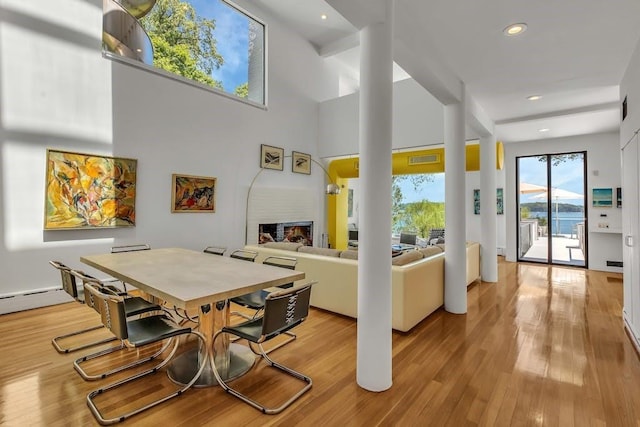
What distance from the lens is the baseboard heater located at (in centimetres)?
390

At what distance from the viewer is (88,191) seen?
4.51 metres

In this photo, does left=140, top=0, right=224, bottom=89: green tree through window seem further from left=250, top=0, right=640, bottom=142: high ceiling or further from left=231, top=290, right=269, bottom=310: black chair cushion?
left=231, top=290, right=269, bottom=310: black chair cushion

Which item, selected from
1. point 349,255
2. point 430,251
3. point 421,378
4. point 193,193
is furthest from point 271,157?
point 421,378

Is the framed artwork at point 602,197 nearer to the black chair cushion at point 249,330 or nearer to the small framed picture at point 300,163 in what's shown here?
the small framed picture at point 300,163

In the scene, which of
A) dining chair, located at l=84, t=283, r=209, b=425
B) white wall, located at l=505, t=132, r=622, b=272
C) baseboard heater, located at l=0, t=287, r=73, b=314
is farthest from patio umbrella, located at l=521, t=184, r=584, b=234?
baseboard heater, located at l=0, t=287, r=73, b=314

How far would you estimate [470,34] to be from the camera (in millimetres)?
3133

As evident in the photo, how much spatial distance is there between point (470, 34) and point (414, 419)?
3.45 m

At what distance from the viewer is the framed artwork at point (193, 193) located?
547cm

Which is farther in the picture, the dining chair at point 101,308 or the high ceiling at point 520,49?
the high ceiling at point 520,49

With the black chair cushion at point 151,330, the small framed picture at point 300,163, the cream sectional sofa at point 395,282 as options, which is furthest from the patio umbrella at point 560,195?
the black chair cushion at point 151,330

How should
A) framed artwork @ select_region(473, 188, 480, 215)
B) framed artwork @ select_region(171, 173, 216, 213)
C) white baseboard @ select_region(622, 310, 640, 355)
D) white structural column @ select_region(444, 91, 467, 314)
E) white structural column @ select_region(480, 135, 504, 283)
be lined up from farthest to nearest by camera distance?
1. framed artwork @ select_region(473, 188, 480, 215)
2. white structural column @ select_region(480, 135, 504, 283)
3. framed artwork @ select_region(171, 173, 216, 213)
4. white structural column @ select_region(444, 91, 467, 314)
5. white baseboard @ select_region(622, 310, 640, 355)

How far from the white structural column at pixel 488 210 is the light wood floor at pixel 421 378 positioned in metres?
1.84

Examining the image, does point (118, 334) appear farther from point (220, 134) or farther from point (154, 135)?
point (220, 134)

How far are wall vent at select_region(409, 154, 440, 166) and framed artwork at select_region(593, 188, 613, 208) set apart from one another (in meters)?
4.07
